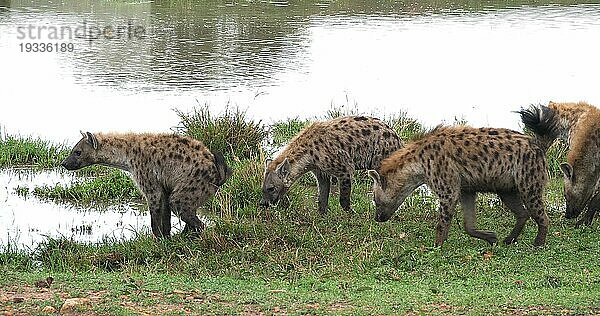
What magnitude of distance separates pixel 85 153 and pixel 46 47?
10.5 meters

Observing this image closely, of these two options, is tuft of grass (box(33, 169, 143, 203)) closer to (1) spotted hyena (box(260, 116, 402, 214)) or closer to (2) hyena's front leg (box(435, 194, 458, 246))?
(1) spotted hyena (box(260, 116, 402, 214))

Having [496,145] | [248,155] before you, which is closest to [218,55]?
[248,155]

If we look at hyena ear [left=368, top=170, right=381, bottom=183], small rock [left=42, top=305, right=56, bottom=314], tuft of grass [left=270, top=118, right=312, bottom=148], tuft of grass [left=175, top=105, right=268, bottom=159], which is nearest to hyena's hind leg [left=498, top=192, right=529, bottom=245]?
hyena ear [left=368, top=170, right=381, bottom=183]

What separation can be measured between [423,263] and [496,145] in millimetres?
1024

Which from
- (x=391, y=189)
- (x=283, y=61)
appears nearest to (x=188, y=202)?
(x=391, y=189)

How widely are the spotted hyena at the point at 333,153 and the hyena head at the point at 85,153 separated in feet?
4.42

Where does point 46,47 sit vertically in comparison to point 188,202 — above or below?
below

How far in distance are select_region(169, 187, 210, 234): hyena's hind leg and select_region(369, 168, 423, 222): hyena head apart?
4.17 ft

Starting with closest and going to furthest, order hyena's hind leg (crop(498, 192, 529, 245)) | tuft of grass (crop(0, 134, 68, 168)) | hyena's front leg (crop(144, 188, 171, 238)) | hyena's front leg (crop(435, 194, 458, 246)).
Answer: hyena's front leg (crop(435, 194, 458, 246)), hyena's hind leg (crop(498, 192, 529, 245)), hyena's front leg (crop(144, 188, 171, 238)), tuft of grass (crop(0, 134, 68, 168))

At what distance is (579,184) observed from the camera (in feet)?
25.7

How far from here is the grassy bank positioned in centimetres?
544

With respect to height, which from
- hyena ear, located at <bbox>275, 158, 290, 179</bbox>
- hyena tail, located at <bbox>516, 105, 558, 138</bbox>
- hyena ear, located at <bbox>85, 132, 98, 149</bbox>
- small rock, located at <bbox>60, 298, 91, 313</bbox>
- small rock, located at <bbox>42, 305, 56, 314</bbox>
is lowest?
small rock, located at <bbox>60, 298, 91, 313</bbox>

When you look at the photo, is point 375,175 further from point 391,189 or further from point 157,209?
point 157,209

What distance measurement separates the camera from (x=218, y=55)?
16406 millimetres
